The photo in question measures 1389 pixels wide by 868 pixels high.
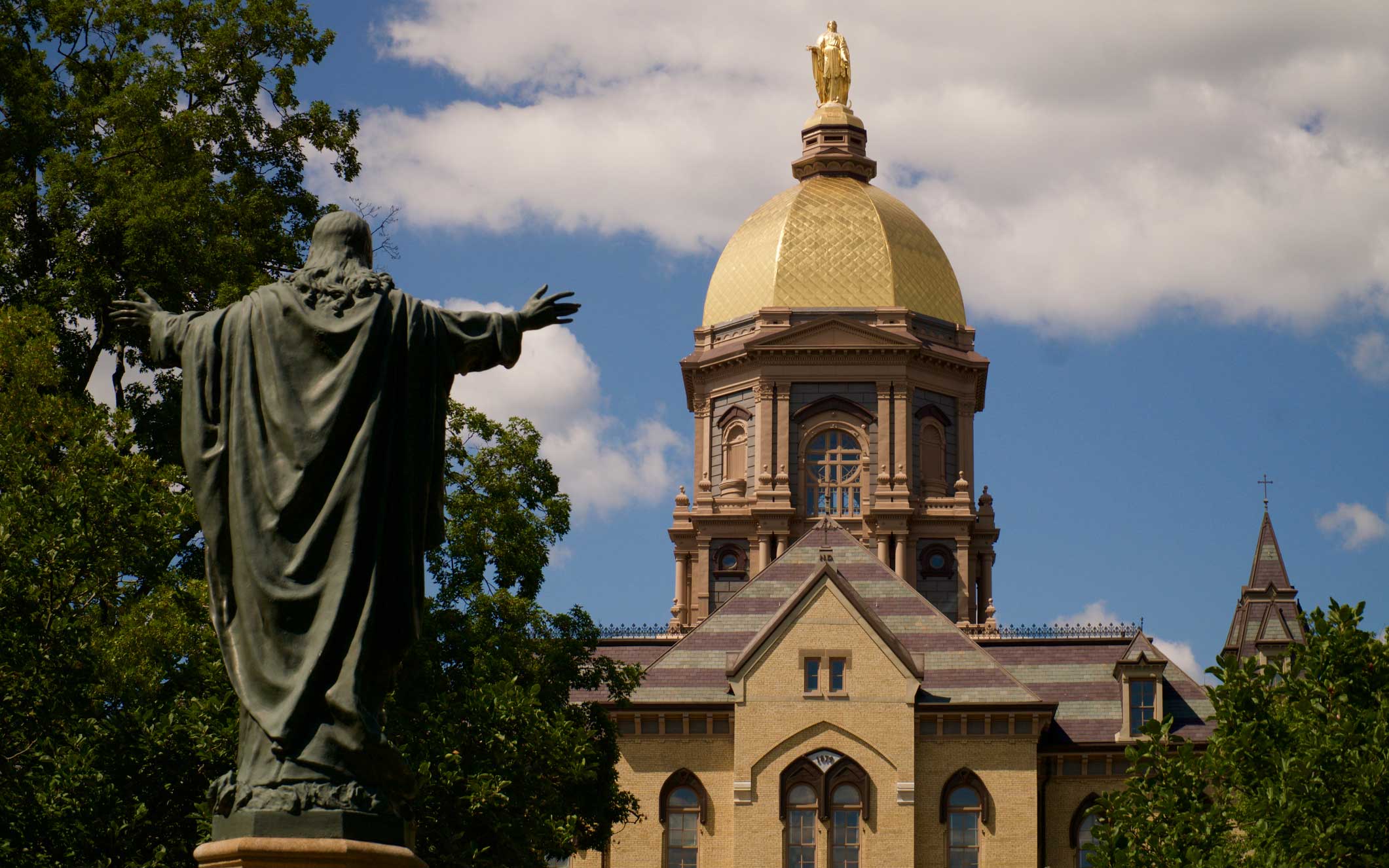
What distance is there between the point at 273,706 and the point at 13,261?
79.5 feet

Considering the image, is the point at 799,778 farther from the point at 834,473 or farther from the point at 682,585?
the point at 834,473

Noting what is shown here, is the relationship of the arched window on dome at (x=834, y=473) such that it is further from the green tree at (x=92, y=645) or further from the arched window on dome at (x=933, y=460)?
the green tree at (x=92, y=645)

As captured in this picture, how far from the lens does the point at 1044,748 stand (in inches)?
2096

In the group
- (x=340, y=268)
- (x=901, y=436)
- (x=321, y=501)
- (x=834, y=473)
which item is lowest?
(x=321, y=501)

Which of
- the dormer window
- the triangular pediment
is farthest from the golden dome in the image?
the dormer window

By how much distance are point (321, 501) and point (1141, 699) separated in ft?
159

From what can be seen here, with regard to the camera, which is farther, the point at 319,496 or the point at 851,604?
the point at 851,604

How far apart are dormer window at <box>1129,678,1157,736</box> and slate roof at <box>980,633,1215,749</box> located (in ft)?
1.08

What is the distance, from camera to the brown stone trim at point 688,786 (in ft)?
172

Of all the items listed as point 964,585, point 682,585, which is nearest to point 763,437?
point 682,585

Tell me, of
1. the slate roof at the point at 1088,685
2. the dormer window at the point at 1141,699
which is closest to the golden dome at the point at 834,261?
the slate roof at the point at 1088,685

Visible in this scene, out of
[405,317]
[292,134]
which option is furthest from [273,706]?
[292,134]

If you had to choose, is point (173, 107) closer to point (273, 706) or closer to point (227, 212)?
point (227, 212)

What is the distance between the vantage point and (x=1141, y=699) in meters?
54.3
